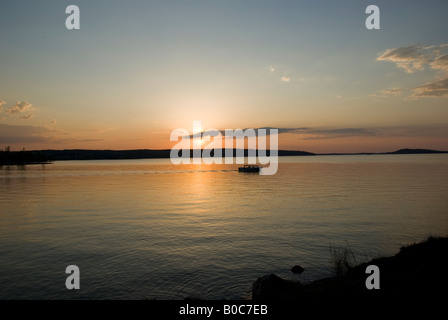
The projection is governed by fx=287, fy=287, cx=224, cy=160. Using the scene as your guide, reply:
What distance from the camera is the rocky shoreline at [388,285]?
11.8 m

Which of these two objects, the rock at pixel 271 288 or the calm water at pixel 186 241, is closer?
the rock at pixel 271 288

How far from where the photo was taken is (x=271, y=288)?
15.4m

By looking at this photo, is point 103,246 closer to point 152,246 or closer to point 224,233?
point 152,246

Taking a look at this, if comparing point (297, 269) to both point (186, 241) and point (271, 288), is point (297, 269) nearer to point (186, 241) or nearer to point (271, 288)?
point (271, 288)

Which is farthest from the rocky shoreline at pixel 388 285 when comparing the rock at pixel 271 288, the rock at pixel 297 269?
the rock at pixel 297 269

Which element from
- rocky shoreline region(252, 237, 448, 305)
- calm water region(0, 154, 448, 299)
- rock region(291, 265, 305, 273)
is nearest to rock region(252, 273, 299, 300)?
rocky shoreline region(252, 237, 448, 305)

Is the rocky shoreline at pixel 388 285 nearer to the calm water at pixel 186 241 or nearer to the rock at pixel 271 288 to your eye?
the rock at pixel 271 288

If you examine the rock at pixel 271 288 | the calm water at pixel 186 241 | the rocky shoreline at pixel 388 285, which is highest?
the rocky shoreline at pixel 388 285

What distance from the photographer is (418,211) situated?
43781 millimetres

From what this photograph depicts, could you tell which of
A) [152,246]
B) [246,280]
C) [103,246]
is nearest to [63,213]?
[103,246]

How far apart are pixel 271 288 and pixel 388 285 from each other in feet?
18.4

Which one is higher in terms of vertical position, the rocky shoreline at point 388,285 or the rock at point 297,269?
the rocky shoreline at point 388,285

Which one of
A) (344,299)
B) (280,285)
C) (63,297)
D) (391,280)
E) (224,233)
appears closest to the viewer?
(344,299)
